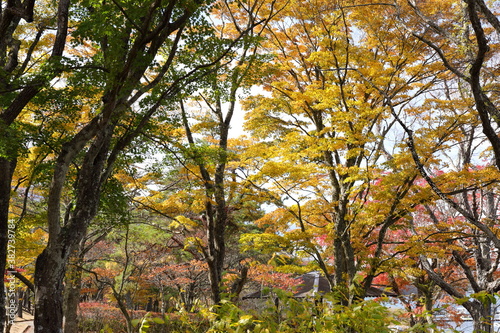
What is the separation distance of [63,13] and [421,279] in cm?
1140

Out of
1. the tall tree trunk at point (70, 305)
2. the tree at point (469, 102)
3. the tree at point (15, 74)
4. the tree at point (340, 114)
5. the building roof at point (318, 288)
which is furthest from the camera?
the building roof at point (318, 288)

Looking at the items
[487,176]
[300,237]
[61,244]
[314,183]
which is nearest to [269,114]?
[314,183]

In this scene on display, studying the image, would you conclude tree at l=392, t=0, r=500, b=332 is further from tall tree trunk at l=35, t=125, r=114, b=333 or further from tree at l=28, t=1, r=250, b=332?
tall tree trunk at l=35, t=125, r=114, b=333

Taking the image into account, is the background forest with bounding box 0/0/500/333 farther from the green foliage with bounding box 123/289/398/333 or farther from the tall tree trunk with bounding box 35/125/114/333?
the green foliage with bounding box 123/289/398/333

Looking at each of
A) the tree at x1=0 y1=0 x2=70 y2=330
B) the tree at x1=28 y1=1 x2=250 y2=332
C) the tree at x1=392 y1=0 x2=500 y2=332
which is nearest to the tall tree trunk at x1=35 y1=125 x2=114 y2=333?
the tree at x1=28 y1=1 x2=250 y2=332

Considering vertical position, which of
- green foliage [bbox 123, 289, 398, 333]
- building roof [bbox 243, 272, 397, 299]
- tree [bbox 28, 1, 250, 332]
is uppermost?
tree [bbox 28, 1, 250, 332]

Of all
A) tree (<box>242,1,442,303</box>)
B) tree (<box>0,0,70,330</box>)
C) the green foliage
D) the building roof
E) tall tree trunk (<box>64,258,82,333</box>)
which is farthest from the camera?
the building roof

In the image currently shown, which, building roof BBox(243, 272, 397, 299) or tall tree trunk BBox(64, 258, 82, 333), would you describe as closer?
tall tree trunk BBox(64, 258, 82, 333)

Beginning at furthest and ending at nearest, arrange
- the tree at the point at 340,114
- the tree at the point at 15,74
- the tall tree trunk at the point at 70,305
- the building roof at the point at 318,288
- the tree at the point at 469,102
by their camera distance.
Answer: the building roof at the point at 318,288 → the tall tree trunk at the point at 70,305 → the tree at the point at 340,114 → the tree at the point at 15,74 → the tree at the point at 469,102

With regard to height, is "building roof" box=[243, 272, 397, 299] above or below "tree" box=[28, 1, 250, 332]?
below

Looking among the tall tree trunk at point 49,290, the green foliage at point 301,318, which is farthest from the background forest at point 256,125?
the green foliage at point 301,318

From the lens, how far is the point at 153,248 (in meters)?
14.6

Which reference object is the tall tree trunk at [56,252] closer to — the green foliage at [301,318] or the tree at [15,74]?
the tree at [15,74]

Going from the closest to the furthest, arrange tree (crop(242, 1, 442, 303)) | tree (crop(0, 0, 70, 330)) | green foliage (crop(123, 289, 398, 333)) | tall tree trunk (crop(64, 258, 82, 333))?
1. green foliage (crop(123, 289, 398, 333))
2. tree (crop(0, 0, 70, 330))
3. tree (crop(242, 1, 442, 303))
4. tall tree trunk (crop(64, 258, 82, 333))
